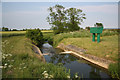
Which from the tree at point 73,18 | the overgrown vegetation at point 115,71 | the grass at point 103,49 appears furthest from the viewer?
the tree at point 73,18

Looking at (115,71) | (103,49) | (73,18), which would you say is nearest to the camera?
(115,71)

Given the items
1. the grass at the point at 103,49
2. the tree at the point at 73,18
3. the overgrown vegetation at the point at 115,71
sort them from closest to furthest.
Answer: the overgrown vegetation at the point at 115,71 → the grass at the point at 103,49 → the tree at the point at 73,18

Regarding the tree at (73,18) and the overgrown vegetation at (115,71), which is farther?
the tree at (73,18)

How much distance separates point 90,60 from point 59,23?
20.0 metres

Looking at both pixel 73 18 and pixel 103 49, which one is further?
pixel 73 18

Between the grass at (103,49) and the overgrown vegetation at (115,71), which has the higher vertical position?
the grass at (103,49)

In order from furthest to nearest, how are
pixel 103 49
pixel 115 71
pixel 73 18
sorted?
pixel 73 18 < pixel 103 49 < pixel 115 71

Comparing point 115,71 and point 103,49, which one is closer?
point 115,71

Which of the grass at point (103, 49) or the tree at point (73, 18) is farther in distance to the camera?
the tree at point (73, 18)

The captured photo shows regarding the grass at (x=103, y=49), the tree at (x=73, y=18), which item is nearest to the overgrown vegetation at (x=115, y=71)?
the grass at (x=103, y=49)

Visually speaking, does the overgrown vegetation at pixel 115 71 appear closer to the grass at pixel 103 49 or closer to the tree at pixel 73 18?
the grass at pixel 103 49

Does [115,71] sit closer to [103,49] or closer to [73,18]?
[103,49]

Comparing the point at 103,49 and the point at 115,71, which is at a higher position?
the point at 103,49

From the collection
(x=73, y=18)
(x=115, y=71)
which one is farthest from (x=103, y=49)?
(x=73, y=18)
